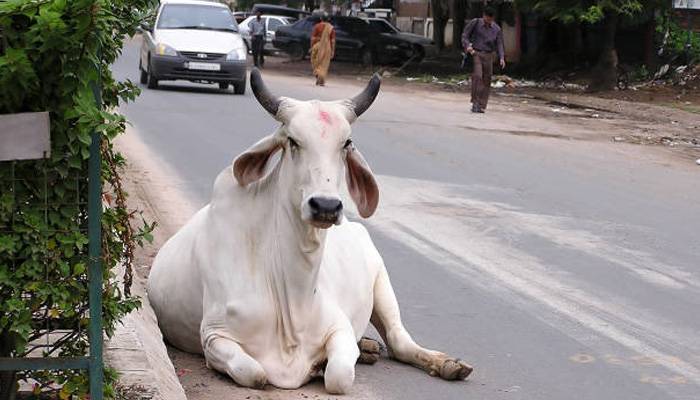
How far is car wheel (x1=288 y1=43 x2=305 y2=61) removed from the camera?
49531 millimetres

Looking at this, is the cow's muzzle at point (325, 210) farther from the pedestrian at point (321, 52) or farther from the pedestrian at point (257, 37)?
the pedestrian at point (257, 37)

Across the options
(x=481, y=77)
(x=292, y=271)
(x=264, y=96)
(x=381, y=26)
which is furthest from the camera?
(x=381, y=26)

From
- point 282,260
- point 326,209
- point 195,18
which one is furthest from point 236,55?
point 326,209

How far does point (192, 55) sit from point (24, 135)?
76.6 ft

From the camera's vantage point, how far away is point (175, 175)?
14719mm

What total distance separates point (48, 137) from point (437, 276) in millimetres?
5373

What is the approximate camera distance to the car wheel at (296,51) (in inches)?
1950

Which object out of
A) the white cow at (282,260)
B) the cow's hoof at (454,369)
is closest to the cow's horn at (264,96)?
the white cow at (282,260)

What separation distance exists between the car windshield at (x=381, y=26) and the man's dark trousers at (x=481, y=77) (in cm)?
1980

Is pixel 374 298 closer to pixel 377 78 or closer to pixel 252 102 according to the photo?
pixel 377 78

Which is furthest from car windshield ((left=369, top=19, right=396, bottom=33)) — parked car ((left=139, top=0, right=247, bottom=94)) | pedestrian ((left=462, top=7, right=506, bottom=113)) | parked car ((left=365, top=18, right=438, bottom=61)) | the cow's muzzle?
the cow's muzzle

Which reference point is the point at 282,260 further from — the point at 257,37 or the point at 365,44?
the point at 365,44

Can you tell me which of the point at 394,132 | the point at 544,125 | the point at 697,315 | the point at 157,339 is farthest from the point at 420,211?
the point at 544,125

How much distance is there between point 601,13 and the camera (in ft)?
108
